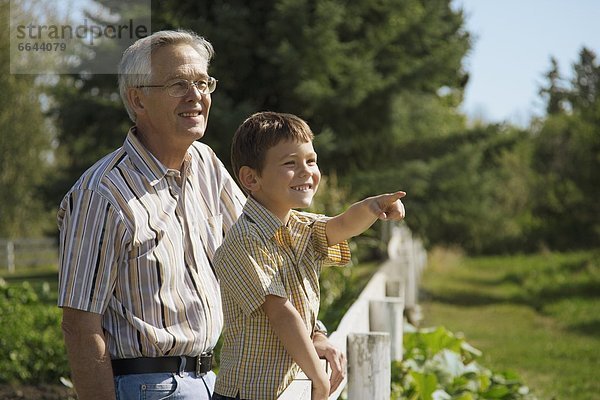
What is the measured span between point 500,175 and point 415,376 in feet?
49.2

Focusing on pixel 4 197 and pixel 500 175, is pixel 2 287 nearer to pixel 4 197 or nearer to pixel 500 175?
pixel 500 175

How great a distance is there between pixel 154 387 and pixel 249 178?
0.71m

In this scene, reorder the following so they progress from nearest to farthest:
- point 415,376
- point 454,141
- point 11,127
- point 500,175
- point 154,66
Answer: point 154,66, point 415,376, point 454,141, point 500,175, point 11,127

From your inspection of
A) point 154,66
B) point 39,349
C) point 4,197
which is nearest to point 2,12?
point 4,197

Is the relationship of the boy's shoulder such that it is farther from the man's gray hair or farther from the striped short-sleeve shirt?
the man's gray hair

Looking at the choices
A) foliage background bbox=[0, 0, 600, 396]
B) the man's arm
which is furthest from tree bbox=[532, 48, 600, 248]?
the man's arm

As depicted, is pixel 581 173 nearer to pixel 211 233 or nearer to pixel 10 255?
pixel 211 233

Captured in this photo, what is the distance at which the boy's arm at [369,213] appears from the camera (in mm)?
2723

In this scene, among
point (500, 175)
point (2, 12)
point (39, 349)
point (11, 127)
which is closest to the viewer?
point (39, 349)

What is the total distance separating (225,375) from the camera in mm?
2824

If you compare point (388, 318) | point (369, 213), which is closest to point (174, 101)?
point (369, 213)

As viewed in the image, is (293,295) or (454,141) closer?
(293,295)

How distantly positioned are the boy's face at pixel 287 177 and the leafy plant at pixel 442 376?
304 centimetres

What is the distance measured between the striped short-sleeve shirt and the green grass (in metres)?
5.50
